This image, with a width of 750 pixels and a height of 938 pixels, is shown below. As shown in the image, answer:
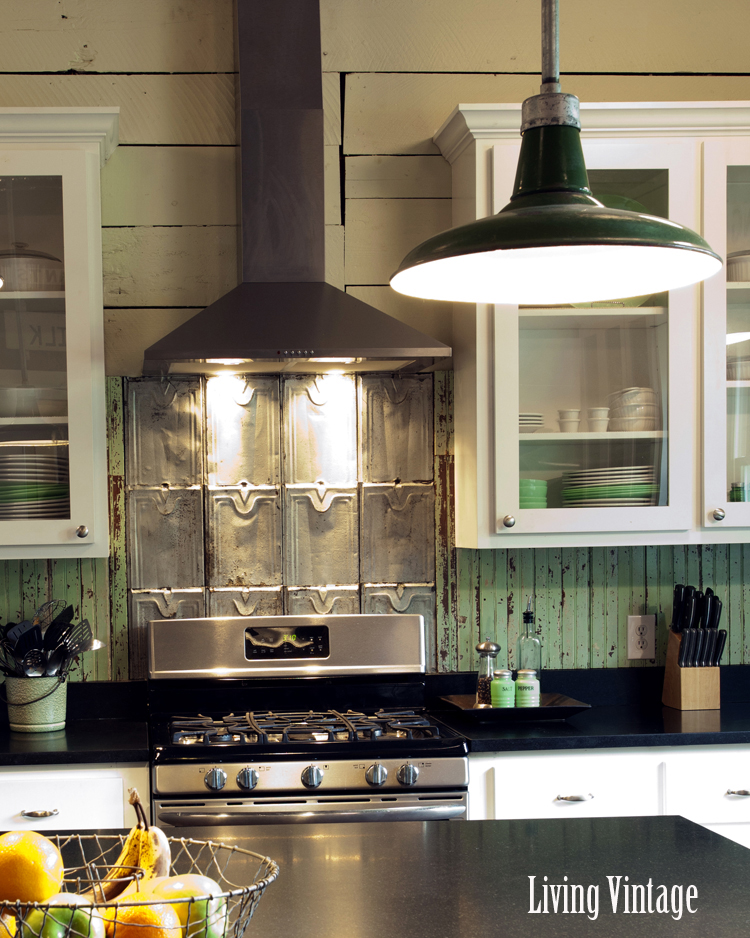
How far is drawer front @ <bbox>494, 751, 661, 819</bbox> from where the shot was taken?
230cm

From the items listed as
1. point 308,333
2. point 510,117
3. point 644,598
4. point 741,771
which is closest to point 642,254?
point 308,333

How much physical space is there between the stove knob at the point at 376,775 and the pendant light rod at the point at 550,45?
157 centimetres

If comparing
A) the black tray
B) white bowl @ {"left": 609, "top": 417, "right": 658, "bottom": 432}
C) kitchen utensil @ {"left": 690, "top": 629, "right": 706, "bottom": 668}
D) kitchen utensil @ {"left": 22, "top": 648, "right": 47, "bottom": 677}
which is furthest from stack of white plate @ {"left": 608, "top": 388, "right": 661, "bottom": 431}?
kitchen utensil @ {"left": 22, "top": 648, "right": 47, "bottom": 677}

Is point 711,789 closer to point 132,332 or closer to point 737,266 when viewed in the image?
point 737,266

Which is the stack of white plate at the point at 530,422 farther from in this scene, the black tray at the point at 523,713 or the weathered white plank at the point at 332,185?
the weathered white plank at the point at 332,185

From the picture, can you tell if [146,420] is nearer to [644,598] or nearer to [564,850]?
[644,598]

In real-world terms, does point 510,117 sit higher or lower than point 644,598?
higher

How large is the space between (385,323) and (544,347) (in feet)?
1.48

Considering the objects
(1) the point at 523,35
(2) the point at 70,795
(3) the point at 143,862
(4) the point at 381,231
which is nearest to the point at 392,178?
(4) the point at 381,231

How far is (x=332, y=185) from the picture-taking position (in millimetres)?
2887

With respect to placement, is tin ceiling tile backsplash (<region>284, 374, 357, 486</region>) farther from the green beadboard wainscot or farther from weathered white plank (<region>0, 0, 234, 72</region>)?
weathered white plank (<region>0, 0, 234, 72</region>)

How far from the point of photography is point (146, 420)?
2797mm

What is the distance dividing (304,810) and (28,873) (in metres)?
1.55

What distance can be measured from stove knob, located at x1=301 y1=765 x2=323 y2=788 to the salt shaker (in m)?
0.60
